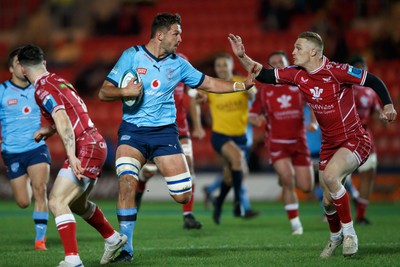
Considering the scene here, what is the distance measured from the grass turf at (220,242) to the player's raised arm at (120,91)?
1717 millimetres

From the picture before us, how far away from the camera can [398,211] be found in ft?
52.5

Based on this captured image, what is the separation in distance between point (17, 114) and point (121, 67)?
9.09 feet

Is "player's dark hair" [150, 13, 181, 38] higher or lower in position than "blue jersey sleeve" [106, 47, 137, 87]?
higher

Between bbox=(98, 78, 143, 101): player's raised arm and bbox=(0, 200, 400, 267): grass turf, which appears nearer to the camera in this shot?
bbox=(98, 78, 143, 101): player's raised arm

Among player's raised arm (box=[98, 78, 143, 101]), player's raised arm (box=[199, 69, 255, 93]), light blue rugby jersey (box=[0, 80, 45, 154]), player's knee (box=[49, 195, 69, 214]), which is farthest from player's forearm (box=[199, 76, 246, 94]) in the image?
light blue rugby jersey (box=[0, 80, 45, 154])

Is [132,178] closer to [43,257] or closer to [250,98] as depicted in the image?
[43,257]

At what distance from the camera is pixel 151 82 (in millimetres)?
8242

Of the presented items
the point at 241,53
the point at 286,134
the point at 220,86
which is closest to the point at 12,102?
the point at 220,86

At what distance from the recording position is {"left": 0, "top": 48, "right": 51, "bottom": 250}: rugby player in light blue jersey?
10195 millimetres

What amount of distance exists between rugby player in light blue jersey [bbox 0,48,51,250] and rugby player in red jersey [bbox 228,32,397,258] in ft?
10.8

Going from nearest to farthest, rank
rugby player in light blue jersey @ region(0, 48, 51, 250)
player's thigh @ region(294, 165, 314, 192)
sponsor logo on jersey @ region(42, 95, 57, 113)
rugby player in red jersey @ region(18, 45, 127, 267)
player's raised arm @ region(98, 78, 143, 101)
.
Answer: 1. rugby player in red jersey @ region(18, 45, 127, 267)
2. sponsor logo on jersey @ region(42, 95, 57, 113)
3. player's raised arm @ region(98, 78, 143, 101)
4. rugby player in light blue jersey @ region(0, 48, 51, 250)
5. player's thigh @ region(294, 165, 314, 192)

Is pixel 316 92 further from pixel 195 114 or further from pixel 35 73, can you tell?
pixel 195 114

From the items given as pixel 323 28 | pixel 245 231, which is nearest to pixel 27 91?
pixel 245 231

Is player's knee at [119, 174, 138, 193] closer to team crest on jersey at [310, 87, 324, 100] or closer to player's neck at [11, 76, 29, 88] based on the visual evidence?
team crest on jersey at [310, 87, 324, 100]
